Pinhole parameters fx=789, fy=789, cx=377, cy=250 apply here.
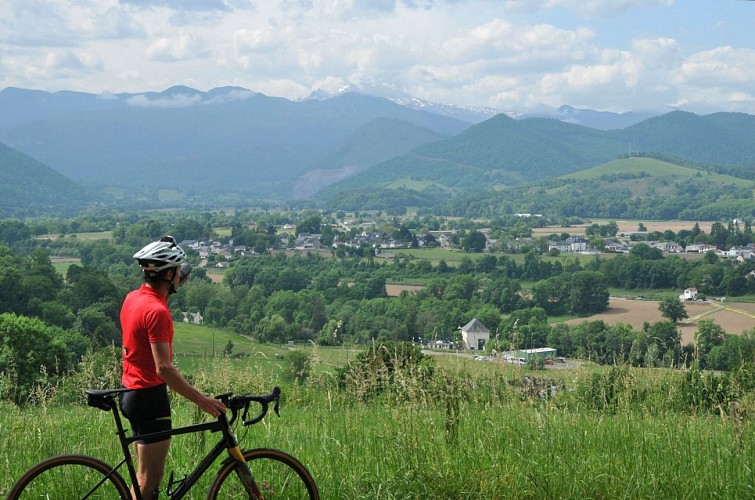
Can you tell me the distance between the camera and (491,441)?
6.06 meters

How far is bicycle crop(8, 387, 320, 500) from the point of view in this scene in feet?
14.4

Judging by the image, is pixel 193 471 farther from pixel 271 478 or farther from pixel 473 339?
pixel 473 339

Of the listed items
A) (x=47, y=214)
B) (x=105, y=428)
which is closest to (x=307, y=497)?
(x=105, y=428)

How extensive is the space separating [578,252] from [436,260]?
71.3 ft

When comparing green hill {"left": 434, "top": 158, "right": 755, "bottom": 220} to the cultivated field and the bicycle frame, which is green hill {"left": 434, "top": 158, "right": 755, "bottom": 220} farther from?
the bicycle frame

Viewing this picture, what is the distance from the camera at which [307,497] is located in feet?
15.9

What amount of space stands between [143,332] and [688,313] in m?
59.0

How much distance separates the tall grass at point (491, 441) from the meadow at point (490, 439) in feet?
0.04

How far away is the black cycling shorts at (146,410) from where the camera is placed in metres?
4.40

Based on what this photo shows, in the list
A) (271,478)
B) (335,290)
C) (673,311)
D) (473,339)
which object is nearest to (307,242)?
(335,290)

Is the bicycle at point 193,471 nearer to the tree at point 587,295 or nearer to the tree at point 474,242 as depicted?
the tree at point 587,295

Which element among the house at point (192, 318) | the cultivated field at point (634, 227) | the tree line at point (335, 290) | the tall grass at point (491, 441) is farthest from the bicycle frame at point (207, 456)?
the cultivated field at point (634, 227)

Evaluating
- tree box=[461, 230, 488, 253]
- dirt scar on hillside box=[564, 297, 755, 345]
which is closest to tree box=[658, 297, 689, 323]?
dirt scar on hillside box=[564, 297, 755, 345]

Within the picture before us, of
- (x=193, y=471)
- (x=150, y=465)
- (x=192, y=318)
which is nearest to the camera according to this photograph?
(x=150, y=465)
